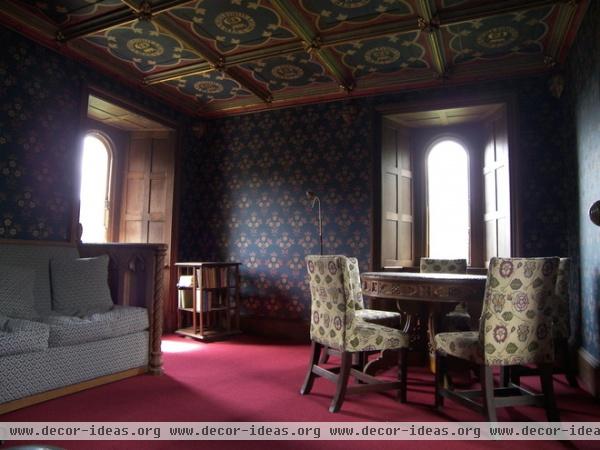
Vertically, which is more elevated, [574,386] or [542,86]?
[542,86]

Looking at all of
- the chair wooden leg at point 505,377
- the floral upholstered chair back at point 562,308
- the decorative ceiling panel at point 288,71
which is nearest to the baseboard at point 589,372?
the floral upholstered chair back at point 562,308

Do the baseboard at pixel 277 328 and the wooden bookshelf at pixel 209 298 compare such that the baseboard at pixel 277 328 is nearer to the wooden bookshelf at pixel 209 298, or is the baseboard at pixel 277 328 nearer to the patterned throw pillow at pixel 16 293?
the wooden bookshelf at pixel 209 298

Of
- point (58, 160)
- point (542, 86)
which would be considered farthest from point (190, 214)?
point (542, 86)

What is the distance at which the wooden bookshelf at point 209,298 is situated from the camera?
529 cm

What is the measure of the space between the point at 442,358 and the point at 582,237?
200 centimetres

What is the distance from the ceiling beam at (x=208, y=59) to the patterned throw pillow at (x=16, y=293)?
2449 mm

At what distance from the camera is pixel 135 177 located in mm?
6184

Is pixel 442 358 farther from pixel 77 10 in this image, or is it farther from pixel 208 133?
pixel 208 133

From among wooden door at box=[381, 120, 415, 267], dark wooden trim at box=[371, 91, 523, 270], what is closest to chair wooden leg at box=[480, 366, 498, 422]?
dark wooden trim at box=[371, 91, 523, 270]

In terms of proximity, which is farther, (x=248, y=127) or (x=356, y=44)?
(x=248, y=127)

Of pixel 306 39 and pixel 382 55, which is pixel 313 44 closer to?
pixel 306 39

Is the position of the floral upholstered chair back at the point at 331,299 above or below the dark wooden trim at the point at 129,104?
below

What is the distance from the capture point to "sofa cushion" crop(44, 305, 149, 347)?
308 centimetres

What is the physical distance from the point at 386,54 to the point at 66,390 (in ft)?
13.9
